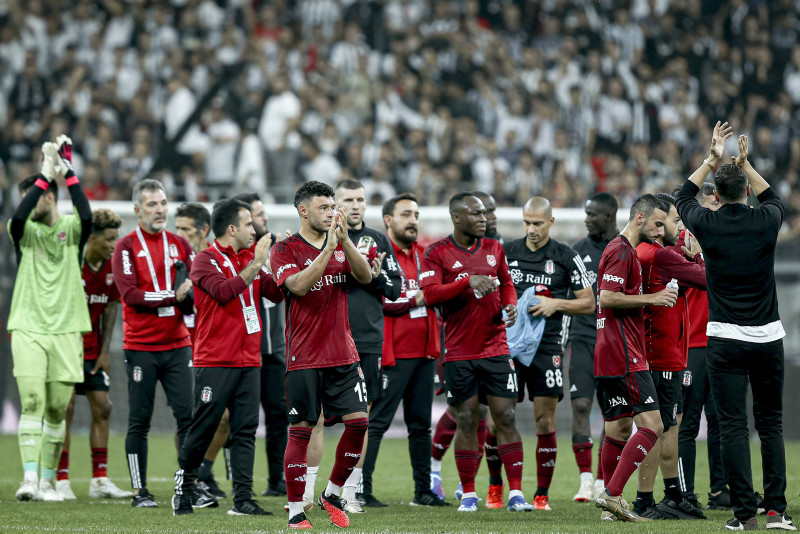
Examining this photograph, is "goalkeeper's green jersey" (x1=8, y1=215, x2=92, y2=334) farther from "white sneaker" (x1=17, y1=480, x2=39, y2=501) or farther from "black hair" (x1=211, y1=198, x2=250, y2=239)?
"black hair" (x1=211, y1=198, x2=250, y2=239)

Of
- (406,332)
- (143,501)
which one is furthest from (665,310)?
(143,501)

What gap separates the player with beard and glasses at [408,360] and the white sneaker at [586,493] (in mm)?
1315

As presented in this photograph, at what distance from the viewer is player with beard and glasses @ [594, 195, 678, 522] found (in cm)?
748

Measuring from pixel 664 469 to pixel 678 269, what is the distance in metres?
1.54

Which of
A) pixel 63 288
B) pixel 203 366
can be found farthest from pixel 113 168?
pixel 203 366

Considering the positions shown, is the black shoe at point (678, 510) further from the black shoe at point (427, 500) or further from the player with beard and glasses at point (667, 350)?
the black shoe at point (427, 500)

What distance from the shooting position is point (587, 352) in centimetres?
965

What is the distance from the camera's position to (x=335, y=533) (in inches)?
268

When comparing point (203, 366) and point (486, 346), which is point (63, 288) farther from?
point (486, 346)

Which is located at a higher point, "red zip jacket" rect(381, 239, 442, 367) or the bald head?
the bald head

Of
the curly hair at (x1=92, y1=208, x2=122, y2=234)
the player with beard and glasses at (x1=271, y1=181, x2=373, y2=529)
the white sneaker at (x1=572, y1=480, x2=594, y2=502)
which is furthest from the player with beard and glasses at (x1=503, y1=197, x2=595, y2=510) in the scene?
the curly hair at (x1=92, y1=208, x2=122, y2=234)

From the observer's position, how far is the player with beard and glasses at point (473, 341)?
8.33m

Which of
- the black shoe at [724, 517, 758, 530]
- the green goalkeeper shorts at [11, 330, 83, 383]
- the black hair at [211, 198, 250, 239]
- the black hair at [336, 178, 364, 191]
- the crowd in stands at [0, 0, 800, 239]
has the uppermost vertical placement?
the crowd in stands at [0, 0, 800, 239]

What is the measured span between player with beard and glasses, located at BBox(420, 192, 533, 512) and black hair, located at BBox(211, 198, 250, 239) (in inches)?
60.4
